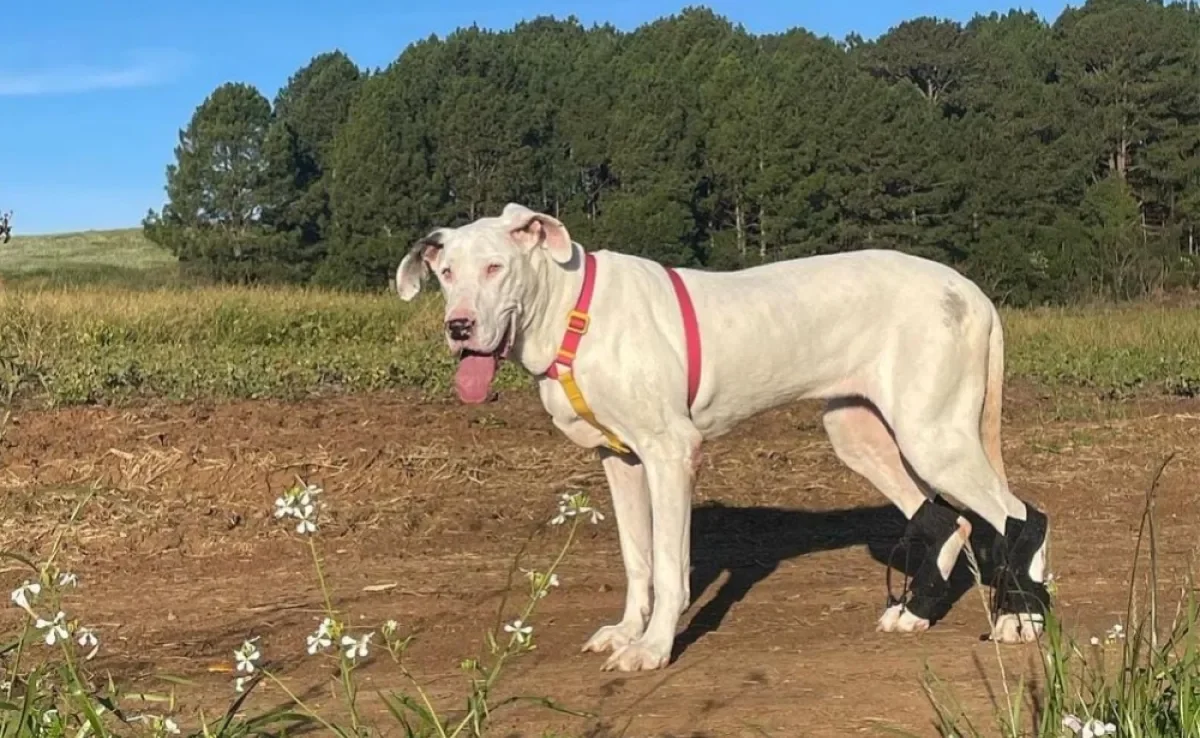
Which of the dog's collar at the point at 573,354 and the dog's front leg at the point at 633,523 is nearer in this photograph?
the dog's collar at the point at 573,354

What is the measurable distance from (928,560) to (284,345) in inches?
530

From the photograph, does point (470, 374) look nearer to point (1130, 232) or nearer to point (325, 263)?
point (1130, 232)

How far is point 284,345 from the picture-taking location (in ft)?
59.8

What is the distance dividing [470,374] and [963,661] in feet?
6.36

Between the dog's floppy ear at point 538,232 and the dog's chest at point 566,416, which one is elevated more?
the dog's floppy ear at point 538,232

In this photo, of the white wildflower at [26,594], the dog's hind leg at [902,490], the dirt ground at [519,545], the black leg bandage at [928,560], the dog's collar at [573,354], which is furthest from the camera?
the dog's hind leg at [902,490]

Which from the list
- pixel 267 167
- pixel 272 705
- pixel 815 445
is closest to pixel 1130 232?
pixel 267 167

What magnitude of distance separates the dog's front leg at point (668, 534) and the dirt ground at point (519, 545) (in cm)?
16

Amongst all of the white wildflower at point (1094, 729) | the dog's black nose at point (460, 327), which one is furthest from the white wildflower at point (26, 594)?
the dog's black nose at point (460, 327)

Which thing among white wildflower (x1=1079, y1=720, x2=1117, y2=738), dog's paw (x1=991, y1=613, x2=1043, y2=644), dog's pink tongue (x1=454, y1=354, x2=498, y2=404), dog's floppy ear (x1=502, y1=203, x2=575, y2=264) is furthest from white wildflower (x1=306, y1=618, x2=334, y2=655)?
dog's paw (x1=991, y1=613, x2=1043, y2=644)

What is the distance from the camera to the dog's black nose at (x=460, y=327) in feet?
16.1

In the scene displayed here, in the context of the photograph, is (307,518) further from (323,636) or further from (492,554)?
(492,554)

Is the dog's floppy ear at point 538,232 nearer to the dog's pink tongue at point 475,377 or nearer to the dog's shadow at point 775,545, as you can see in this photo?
the dog's pink tongue at point 475,377

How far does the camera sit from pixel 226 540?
298 inches
